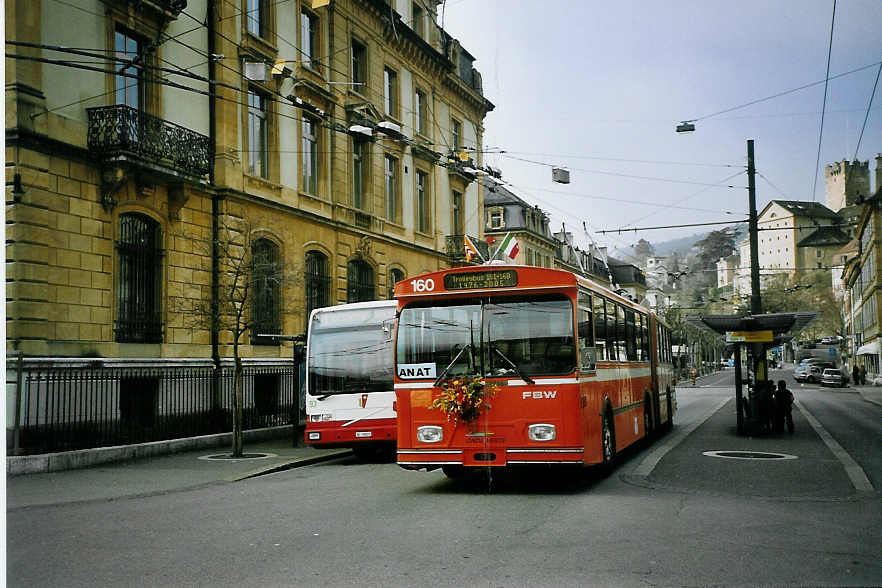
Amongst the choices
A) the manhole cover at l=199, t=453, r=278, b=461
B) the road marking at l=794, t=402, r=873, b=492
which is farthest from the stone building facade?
the road marking at l=794, t=402, r=873, b=492

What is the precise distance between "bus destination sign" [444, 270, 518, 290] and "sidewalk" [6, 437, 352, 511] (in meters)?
5.22

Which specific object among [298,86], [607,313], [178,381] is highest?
[298,86]

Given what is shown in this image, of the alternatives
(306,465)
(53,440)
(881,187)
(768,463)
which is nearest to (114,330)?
(53,440)

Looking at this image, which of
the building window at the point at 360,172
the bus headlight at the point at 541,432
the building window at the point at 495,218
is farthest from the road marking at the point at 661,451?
the building window at the point at 495,218

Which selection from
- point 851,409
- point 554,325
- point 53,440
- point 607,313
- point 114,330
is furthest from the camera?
point 851,409

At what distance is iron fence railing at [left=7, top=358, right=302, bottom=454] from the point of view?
50.1ft

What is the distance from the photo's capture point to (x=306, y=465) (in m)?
16.9

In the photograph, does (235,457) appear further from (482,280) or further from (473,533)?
(473,533)

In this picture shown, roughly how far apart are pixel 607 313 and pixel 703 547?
20.2 ft

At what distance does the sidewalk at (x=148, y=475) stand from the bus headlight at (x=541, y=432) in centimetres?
547

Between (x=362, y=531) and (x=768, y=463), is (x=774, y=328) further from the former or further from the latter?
(x=362, y=531)

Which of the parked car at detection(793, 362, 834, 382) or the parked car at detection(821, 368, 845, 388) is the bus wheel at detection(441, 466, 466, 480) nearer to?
the parked car at detection(821, 368, 845, 388)

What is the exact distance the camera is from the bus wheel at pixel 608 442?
41.5ft

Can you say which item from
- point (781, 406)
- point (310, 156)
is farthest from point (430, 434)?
point (310, 156)
